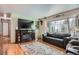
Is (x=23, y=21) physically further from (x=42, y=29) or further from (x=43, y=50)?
(x=43, y=50)

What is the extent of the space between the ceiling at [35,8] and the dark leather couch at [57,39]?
0.46m

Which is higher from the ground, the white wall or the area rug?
the white wall

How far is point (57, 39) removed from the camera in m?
2.55

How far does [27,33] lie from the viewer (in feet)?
8.68

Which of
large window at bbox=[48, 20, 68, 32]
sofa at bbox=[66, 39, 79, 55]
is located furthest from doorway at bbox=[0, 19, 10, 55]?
sofa at bbox=[66, 39, 79, 55]

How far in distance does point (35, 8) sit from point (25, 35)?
636 millimetres

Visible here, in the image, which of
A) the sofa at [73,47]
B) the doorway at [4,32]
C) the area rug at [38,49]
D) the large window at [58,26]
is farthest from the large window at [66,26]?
the doorway at [4,32]

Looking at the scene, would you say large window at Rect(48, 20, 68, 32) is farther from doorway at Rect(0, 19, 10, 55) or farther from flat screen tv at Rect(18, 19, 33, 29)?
doorway at Rect(0, 19, 10, 55)

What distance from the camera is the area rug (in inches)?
99.5

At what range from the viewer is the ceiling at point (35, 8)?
8.02 ft

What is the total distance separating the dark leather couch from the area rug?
0.14m

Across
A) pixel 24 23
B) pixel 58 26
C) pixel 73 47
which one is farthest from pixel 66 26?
pixel 24 23
